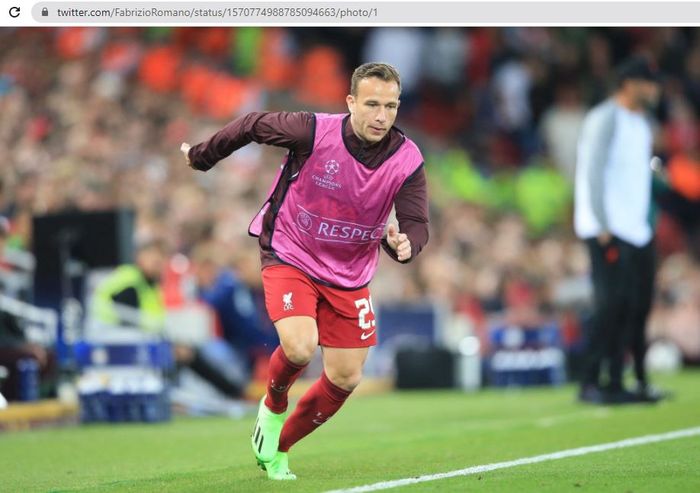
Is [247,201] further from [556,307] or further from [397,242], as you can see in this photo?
[397,242]

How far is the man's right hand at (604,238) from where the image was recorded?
1220cm

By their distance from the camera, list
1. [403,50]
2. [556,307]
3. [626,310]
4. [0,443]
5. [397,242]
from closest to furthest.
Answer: [397,242], [0,443], [626,310], [556,307], [403,50]

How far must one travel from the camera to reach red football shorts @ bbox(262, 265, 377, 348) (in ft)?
24.3

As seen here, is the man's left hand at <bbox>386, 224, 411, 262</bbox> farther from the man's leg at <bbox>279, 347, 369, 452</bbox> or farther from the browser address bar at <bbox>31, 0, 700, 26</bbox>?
the browser address bar at <bbox>31, 0, 700, 26</bbox>

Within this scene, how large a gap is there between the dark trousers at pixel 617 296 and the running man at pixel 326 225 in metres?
5.12

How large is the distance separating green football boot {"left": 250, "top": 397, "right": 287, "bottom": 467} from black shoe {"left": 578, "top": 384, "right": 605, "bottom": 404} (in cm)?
549

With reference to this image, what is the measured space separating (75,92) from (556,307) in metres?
7.21

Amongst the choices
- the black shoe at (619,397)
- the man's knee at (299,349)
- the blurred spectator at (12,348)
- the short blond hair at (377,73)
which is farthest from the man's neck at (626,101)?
the man's knee at (299,349)

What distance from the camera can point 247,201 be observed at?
18.9m

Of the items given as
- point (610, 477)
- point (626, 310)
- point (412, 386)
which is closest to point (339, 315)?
point (610, 477)

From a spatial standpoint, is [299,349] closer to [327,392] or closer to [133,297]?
[327,392]

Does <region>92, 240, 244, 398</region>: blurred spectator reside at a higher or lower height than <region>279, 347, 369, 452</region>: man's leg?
higher

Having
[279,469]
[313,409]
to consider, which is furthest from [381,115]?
[279,469]

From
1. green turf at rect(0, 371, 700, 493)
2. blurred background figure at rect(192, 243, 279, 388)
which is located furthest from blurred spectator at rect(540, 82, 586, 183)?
green turf at rect(0, 371, 700, 493)
